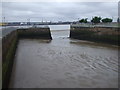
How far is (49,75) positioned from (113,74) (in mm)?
2935

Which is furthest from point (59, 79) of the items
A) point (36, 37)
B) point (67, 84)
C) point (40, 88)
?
point (36, 37)

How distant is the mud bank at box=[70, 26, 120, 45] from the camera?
19.9 meters

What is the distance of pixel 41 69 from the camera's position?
935 centimetres

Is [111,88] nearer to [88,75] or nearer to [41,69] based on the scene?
[88,75]

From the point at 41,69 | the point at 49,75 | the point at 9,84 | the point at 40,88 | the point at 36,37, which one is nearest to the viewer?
the point at 40,88

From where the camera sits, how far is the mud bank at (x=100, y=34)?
65.2 feet

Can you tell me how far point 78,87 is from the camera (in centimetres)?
675

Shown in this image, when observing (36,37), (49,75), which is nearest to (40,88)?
(49,75)

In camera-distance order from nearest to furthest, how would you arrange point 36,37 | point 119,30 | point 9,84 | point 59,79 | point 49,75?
point 9,84, point 59,79, point 49,75, point 119,30, point 36,37

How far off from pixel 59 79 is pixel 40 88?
124cm

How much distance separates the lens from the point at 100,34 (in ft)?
76.6

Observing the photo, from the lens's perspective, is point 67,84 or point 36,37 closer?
point 67,84

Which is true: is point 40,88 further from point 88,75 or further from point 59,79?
point 88,75

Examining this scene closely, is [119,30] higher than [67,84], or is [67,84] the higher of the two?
[119,30]
